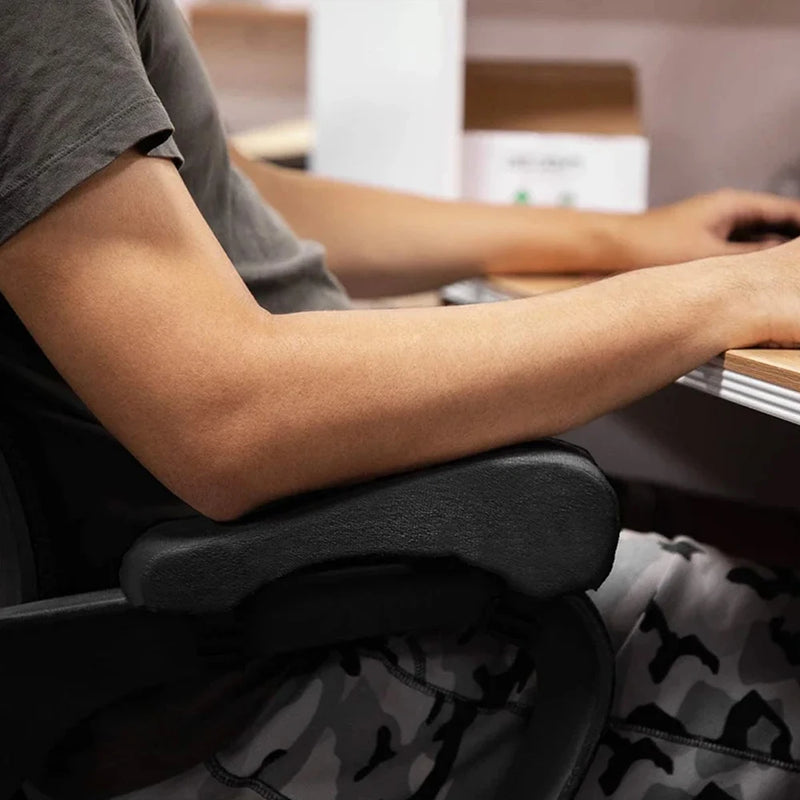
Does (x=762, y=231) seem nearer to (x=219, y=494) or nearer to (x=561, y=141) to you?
(x=561, y=141)

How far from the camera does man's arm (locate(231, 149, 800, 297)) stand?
1.14m

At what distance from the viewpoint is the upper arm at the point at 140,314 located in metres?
0.53

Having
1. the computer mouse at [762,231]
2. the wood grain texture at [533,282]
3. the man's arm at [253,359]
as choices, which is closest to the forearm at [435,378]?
the man's arm at [253,359]

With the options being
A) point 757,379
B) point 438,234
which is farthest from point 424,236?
point 757,379

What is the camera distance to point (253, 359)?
55cm

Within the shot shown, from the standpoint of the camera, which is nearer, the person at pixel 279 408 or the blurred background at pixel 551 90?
the person at pixel 279 408

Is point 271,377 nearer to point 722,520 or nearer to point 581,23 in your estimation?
point 722,520

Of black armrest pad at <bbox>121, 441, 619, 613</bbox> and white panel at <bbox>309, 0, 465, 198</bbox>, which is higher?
white panel at <bbox>309, 0, 465, 198</bbox>

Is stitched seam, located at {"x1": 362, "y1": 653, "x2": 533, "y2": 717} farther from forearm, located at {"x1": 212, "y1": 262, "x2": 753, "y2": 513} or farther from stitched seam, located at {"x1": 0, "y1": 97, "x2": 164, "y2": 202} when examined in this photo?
stitched seam, located at {"x1": 0, "y1": 97, "x2": 164, "y2": 202}

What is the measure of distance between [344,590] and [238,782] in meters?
0.16

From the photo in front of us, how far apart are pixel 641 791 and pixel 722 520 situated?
0.73m

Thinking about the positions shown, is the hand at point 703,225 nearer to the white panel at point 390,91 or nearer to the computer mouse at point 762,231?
the computer mouse at point 762,231

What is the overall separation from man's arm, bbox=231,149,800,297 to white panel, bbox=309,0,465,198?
0.46m

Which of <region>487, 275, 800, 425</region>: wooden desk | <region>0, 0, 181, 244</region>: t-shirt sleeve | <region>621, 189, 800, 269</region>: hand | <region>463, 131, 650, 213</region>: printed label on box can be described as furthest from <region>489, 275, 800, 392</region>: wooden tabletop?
<region>463, 131, 650, 213</region>: printed label on box
